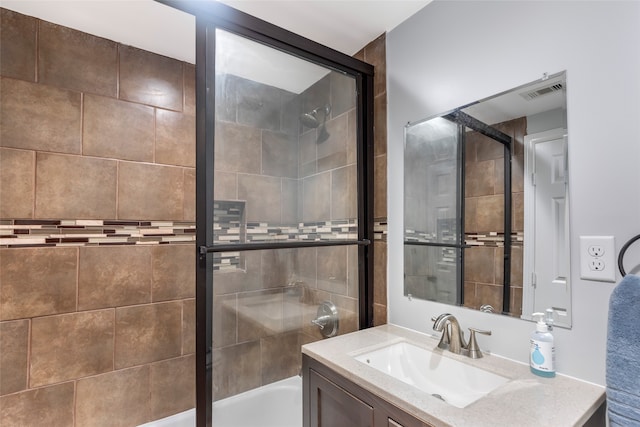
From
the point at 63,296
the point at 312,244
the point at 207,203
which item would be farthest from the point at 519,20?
the point at 63,296

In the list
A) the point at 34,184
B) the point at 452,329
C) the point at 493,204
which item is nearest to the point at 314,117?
the point at 493,204

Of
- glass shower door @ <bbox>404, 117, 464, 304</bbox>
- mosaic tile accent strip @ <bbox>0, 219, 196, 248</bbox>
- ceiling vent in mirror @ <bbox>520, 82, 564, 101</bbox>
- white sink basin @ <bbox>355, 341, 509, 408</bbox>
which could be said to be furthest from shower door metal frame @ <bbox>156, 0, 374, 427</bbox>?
ceiling vent in mirror @ <bbox>520, 82, 564, 101</bbox>

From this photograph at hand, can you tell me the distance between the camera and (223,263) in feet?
4.16

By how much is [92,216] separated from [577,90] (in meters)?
2.20

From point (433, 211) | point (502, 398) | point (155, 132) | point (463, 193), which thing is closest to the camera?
point (502, 398)

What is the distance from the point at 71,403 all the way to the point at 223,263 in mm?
1289

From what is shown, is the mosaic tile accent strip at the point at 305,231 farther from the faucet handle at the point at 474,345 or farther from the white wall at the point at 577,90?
the faucet handle at the point at 474,345

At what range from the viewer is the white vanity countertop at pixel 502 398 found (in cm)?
79

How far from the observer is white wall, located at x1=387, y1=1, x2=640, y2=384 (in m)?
0.91

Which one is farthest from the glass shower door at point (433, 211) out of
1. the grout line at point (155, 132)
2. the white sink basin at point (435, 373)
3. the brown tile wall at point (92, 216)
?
the grout line at point (155, 132)

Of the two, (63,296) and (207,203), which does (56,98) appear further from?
(207,203)

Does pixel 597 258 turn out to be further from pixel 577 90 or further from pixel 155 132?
pixel 155 132

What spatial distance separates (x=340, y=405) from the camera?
1112 millimetres

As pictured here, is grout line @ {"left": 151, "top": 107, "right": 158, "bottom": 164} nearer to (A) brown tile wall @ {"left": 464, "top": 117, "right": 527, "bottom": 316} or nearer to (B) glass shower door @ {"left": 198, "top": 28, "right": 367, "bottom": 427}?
(B) glass shower door @ {"left": 198, "top": 28, "right": 367, "bottom": 427}
